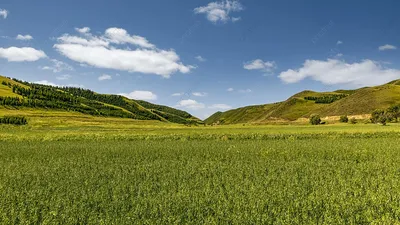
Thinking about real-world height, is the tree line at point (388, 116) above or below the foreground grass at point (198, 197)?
above

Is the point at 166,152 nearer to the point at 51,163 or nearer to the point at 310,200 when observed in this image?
the point at 51,163

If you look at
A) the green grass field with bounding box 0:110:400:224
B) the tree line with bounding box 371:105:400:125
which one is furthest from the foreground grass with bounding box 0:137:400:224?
the tree line with bounding box 371:105:400:125

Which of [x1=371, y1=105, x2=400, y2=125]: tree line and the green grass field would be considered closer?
the green grass field

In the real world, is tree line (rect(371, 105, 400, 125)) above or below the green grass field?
above

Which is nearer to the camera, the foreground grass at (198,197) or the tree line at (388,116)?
the foreground grass at (198,197)

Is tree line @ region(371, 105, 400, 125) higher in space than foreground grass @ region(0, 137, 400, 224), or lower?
higher

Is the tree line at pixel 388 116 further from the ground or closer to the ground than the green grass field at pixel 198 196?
further from the ground

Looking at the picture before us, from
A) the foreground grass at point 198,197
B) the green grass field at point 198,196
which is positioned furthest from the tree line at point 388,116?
the foreground grass at point 198,197

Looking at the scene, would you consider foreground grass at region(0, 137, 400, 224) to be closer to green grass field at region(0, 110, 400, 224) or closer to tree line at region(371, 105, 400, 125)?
green grass field at region(0, 110, 400, 224)

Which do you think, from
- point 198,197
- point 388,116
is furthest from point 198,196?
point 388,116

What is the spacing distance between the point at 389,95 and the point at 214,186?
616ft

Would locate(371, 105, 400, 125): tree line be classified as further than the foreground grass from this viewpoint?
Yes

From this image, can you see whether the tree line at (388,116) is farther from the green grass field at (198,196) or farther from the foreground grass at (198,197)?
the foreground grass at (198,197)

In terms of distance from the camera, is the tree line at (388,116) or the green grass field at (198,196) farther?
the tree line at (388,116)
